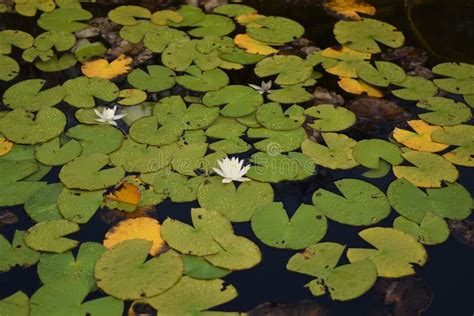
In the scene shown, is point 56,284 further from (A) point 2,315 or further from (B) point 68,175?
(B) point 68,175

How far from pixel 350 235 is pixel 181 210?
30.9 inches

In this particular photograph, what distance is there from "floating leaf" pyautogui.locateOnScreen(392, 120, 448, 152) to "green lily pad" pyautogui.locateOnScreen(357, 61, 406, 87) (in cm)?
40

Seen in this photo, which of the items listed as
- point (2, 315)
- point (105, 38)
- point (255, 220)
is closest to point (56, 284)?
point (2, 315)

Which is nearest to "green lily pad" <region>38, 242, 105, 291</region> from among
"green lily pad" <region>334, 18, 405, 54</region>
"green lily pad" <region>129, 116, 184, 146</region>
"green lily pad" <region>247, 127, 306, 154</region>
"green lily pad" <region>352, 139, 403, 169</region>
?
"green lily pad" <region>129, 116, 184, 146</region>

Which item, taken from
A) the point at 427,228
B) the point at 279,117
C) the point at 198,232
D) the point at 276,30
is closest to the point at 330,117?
the point at 279,117

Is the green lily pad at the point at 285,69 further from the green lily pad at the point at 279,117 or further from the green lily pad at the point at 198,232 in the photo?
the green lily pad at the point at 198,232

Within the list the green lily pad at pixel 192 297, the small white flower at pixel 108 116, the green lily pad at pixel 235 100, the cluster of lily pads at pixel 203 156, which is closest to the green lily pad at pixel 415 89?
the cluster of lily pads at pixel 203 156

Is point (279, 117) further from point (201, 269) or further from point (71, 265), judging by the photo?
point (71, 265)

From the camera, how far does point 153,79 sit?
3.69 m

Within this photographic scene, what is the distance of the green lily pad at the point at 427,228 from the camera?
2.72 m

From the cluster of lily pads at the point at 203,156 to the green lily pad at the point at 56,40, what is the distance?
1 centimetres

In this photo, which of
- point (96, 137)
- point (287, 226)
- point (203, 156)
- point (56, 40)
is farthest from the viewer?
point (56, 40)

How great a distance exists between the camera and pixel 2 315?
2.36 meters

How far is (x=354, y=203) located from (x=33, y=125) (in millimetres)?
1756
